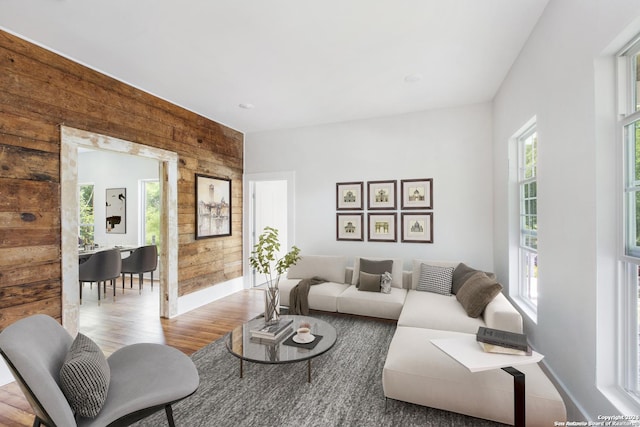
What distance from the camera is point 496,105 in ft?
12.4

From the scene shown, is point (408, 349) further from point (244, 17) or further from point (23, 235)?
point (23, 235)

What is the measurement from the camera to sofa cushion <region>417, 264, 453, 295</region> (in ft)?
11.9

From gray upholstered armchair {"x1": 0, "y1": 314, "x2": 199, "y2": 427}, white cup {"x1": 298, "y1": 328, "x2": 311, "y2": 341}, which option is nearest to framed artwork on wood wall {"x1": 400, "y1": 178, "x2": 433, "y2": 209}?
white cup {"x1": 298, "y1": 328, "x2": 311, "y2": 341}

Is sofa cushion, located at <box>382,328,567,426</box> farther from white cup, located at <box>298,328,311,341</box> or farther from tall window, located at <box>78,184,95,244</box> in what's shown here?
tall window, located at <box>78,184,95,244</box>

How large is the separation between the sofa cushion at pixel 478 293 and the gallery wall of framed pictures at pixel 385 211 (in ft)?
4.20

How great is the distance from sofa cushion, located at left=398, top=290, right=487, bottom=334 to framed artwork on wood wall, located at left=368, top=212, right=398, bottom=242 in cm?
132

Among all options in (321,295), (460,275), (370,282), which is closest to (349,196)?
(370,282)

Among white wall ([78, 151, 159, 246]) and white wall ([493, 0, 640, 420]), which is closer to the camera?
white wall ([493, 0, 640, 420])

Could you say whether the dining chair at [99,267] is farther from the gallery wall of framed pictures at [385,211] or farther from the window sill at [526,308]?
the window sill at [526,308]

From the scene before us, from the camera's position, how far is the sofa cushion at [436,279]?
11.9 feet

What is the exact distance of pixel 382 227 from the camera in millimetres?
4598

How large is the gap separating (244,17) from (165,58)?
3.56 feet

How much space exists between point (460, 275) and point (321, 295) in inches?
68.3

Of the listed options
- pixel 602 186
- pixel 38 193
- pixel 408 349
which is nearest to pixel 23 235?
pixel 38 193
